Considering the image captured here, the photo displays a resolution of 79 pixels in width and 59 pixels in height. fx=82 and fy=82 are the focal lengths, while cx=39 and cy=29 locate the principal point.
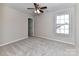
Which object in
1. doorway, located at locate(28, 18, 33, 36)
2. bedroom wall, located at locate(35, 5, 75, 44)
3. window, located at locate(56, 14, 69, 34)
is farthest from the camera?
doorway, located at locate(28, 18, 33, 36)

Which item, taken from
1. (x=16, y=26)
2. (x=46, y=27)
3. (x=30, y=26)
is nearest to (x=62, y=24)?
(x=46, y=27)

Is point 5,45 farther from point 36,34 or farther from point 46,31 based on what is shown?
point 46,31

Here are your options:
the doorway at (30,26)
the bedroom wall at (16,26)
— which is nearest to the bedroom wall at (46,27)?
the doorway at (30,26)

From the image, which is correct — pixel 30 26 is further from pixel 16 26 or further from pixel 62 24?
pixel 62 24

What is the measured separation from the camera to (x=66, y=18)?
185 cm

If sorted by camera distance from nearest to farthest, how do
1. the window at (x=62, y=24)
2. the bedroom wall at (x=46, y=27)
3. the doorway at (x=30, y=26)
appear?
the window at (x=62, y=24), the bedroom wall at (x=46, y=27), the doorway at (x=30, y=26)

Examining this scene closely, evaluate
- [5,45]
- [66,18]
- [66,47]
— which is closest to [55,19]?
[66,18]

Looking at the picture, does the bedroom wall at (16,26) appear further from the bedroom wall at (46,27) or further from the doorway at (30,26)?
the bedroom wall at (46,27)

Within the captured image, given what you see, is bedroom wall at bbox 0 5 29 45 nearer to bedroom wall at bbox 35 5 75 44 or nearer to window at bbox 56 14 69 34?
bedroom wall at bbox 35 5 75 44

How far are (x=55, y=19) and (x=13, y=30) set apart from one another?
1.27 meters

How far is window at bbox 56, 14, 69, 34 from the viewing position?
1840mm

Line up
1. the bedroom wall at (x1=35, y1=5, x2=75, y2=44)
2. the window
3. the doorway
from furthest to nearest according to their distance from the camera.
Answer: the doorway
the bedroom wall at (x1=35, y1=5, x2=75, y2=44)
the window

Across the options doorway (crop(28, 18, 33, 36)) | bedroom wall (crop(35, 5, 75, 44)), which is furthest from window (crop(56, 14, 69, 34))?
doorway (crop(28, 18, 33, 36))

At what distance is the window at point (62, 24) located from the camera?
1.84 m
